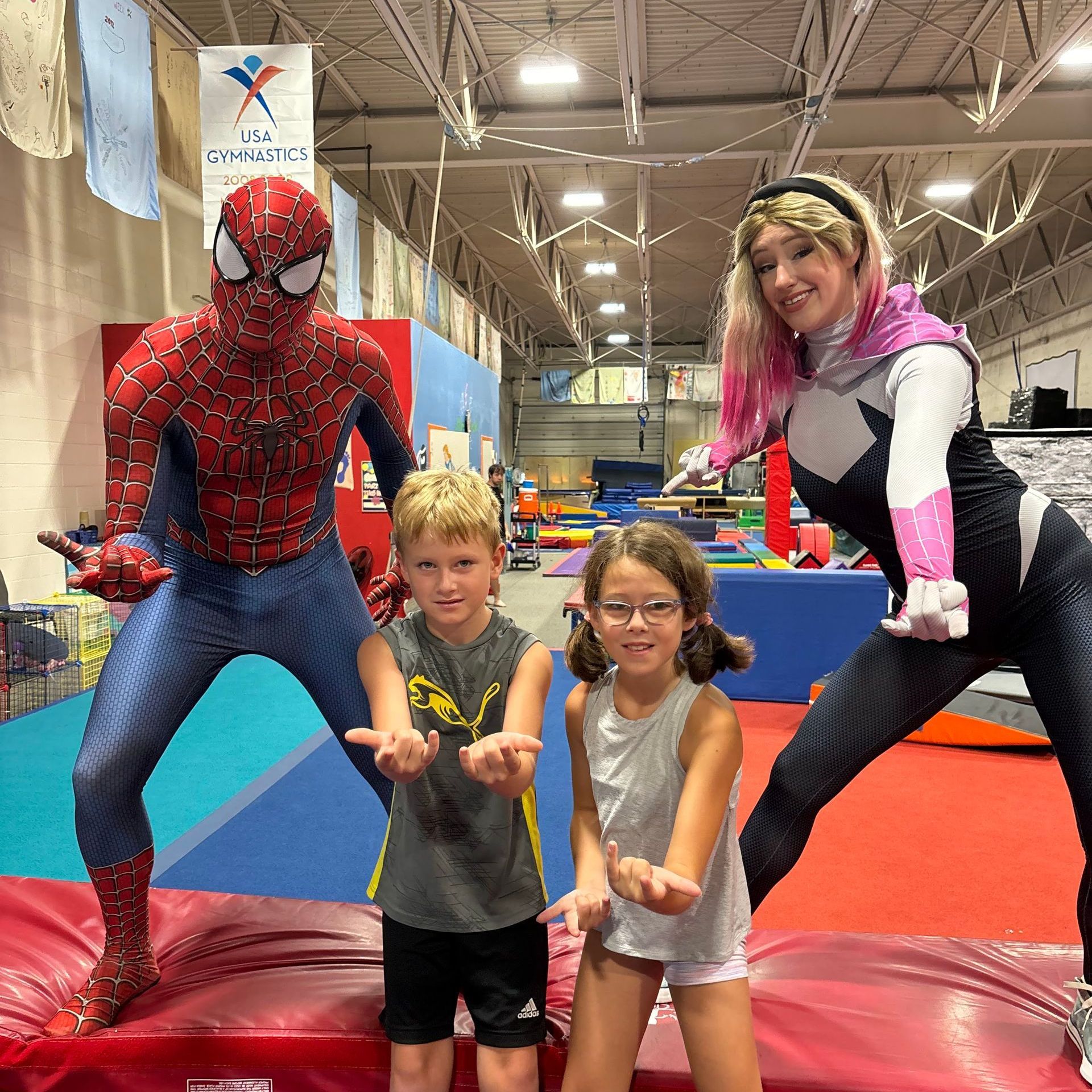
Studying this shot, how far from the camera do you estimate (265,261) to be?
1.70 metres

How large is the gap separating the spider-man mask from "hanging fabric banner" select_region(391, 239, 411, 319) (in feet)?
28.9

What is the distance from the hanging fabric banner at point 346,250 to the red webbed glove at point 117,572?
7.33m

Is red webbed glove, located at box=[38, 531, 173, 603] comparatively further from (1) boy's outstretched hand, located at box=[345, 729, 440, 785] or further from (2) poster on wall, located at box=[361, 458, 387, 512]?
(2) poster on wall, located at box=[361, 458, 387, 512]

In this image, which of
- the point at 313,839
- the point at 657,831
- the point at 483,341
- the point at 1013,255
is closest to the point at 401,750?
the point at 657,831

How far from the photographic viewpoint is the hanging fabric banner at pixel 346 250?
865 centimetres

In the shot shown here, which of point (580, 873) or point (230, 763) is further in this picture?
point (230, 763)

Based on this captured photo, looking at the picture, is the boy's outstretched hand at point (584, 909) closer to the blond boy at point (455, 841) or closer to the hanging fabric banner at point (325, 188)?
the blond boy at point (455, 841)

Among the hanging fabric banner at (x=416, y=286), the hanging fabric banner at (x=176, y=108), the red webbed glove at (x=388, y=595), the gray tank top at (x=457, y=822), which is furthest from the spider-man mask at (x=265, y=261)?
the hanging fabric banner at (x=416, y=286)

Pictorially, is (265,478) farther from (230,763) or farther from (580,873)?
(230,763)

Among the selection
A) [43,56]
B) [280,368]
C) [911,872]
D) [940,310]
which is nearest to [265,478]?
[280,368]

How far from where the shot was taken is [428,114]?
33.7 feet

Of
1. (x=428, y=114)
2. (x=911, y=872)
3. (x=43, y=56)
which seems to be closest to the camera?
(x=911, y=872)

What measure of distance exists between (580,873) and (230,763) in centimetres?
329

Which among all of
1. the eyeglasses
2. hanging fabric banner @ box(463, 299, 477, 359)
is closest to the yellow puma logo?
the eyeglasses
